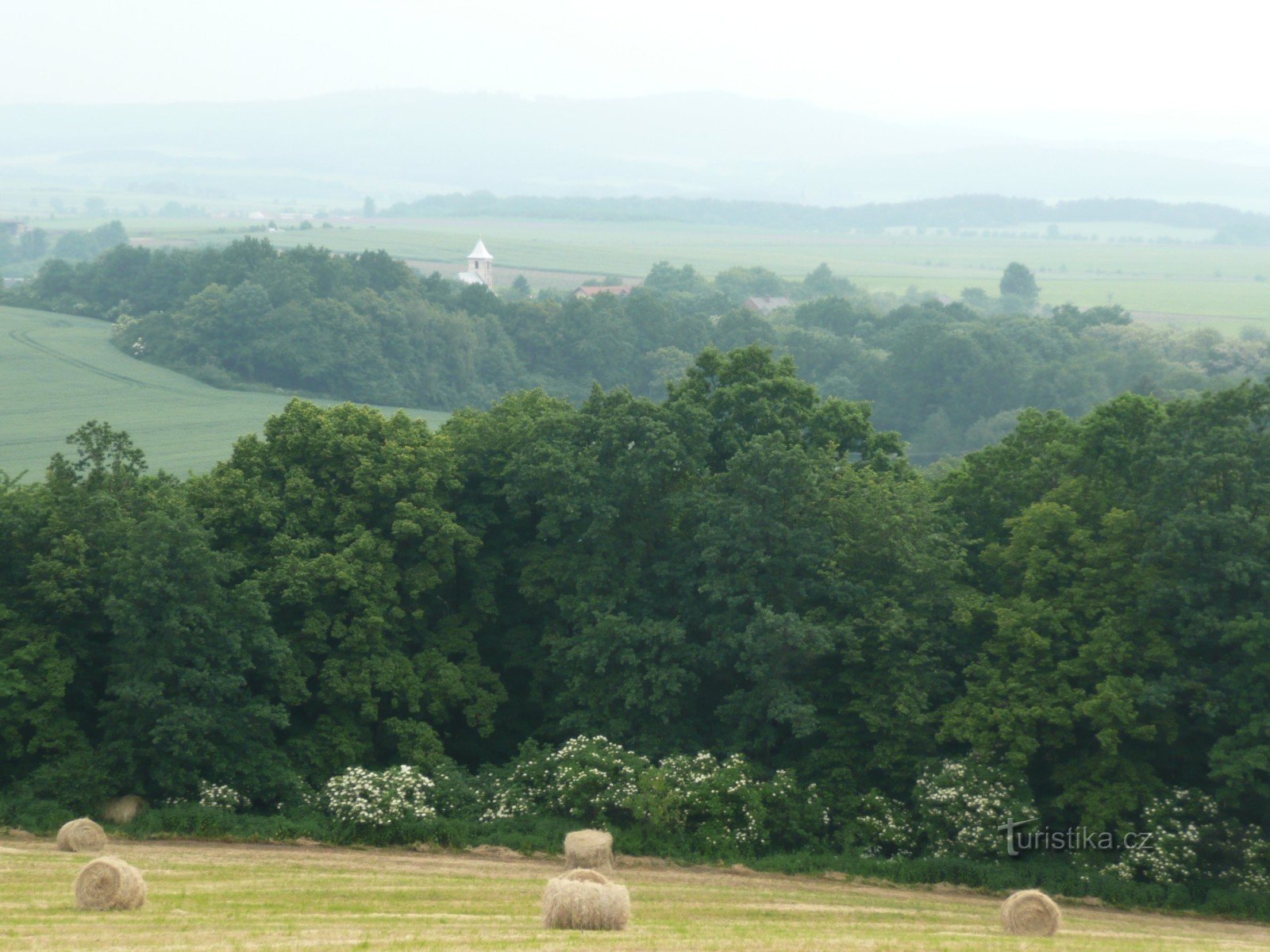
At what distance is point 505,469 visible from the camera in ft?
127

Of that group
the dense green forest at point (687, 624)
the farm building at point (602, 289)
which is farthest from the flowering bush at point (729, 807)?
the farm building at point (602, 289)

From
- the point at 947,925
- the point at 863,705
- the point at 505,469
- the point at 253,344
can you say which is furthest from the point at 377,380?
the point at 947,925

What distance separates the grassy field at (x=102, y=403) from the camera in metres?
83.4

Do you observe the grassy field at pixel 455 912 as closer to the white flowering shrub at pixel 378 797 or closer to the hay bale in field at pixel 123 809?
the white flowering shrub at pixel 378 797

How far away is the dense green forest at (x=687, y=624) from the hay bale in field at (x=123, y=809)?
297 mm

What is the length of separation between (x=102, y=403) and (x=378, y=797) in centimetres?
7384

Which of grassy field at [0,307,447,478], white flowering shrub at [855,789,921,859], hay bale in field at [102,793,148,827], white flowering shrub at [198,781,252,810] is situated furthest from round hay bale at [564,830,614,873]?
grassy field at [0,307,447,478]

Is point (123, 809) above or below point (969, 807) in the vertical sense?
below

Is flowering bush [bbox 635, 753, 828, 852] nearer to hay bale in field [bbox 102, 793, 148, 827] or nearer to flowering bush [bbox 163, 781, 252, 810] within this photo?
flowering bush [bbox 163, 781, 252, 810]

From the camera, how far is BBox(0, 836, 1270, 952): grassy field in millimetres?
20969

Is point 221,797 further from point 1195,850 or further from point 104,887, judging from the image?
point 1195,850

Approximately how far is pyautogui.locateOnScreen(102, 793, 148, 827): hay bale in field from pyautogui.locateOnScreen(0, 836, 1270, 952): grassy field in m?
1.59

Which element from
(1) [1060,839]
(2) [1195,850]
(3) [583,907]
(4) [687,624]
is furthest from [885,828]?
(3) [583,907]

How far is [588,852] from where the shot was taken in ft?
96.2
